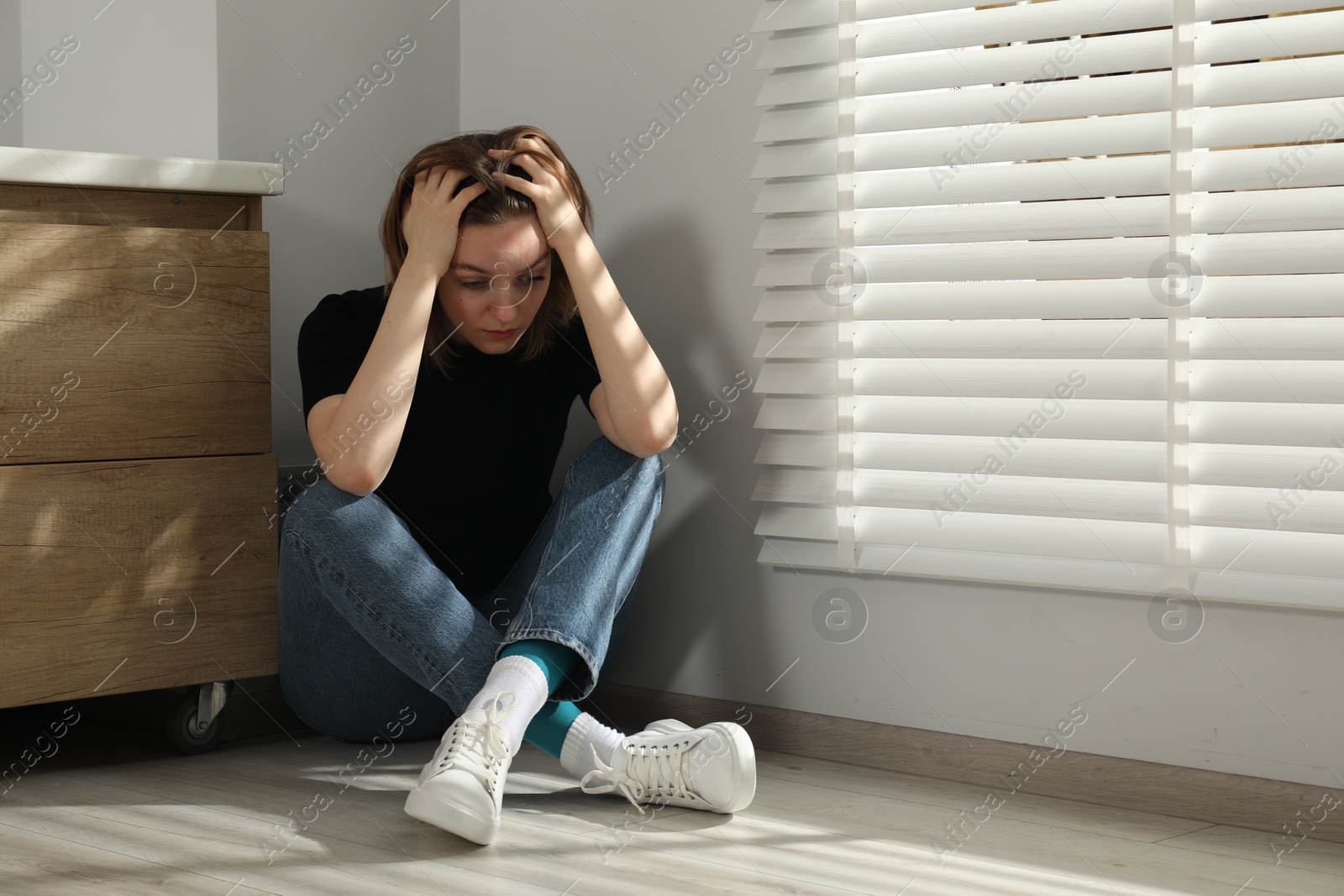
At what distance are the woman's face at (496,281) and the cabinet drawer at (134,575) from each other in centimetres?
28

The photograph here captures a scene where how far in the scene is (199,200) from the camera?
47.9 inches

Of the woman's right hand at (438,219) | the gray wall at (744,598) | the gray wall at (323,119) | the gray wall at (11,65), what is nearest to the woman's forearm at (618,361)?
the woman's right hand at (438,219)

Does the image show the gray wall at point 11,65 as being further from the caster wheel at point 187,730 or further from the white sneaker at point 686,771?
the white sneaker at point 686,771

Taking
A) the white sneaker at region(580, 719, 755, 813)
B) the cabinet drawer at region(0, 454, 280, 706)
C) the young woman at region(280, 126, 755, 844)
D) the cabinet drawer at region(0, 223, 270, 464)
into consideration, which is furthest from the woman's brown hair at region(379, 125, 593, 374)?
the white sneaker at region(580, 719, 755, 813)

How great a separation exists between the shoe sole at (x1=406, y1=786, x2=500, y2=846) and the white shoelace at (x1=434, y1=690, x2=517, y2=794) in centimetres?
3

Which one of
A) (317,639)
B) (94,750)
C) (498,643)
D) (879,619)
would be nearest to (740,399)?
(879,619)

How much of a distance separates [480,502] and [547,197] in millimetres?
352

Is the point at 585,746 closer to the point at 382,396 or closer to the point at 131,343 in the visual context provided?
the point at 382,396

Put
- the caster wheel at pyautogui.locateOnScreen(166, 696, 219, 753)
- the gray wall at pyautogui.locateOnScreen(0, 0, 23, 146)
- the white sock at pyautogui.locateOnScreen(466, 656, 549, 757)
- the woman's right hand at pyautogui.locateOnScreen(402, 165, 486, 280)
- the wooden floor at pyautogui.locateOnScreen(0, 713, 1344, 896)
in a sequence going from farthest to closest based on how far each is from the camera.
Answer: the gray wall at pyautogui.locateOnScreen(0, 0, 23, 146) → the caster wheel at pyautogui.locateOnScreen(166, 696, 219, 753) → the woman's right hand at pyautogui.locateOnScreen(402, 165, 486, 280) → the white sock at pyautogui.locateOnScreen(466, 656, 549, 757) → the wooden floor at pyautogui.locateOnScreen(0, 713, 1344, 896)

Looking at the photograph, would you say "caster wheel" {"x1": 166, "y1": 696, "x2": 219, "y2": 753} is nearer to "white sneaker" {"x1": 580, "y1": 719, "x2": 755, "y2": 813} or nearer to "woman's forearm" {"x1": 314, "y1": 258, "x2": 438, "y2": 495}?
"woman's forearm" {"x1": 314, "y1": 258, "x2": 438, "y2": 495}

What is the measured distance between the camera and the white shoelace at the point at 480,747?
0.99 m

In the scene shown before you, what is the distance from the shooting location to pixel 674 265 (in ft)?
4.65

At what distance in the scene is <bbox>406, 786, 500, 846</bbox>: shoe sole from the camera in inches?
38.4

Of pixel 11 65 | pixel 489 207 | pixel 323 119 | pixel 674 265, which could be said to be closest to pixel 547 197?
pixel 489 207
